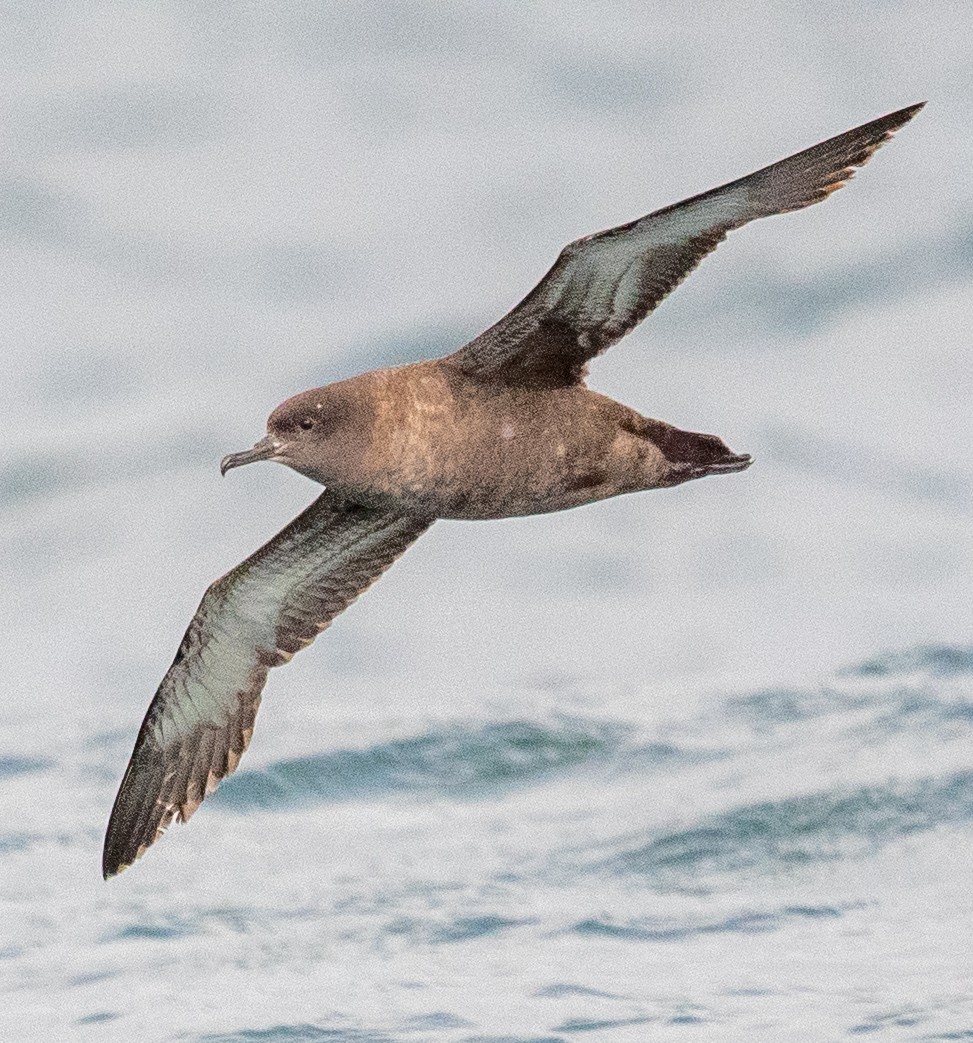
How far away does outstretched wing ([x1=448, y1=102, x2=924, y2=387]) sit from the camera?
869 cm

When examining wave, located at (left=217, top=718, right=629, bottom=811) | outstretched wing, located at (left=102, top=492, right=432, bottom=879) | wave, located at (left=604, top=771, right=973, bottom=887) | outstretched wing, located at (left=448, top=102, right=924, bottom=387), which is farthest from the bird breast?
wave, located at (left=217, top=718, right=629, bottom=811)

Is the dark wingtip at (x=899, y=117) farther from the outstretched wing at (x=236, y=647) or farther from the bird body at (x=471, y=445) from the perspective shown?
the outstretched wing at (x=236, y=647)

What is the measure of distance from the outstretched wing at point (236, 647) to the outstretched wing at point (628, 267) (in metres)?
1.31

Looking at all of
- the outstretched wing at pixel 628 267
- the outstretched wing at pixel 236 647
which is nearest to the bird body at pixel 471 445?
the outstretched wing at pixel 628 267

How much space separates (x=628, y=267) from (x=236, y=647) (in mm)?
2855

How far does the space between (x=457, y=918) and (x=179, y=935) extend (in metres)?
1.70

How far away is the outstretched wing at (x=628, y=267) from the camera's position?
28.5 ft

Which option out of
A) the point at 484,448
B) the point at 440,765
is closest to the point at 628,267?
the point at 484,448

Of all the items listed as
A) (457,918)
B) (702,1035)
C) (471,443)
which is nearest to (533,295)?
(471,443)

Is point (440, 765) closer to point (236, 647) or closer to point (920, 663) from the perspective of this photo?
point (920, 663)

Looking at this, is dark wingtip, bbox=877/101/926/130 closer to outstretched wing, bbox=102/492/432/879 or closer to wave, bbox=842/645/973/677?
outstretched wing, bbox=102/492/432/879

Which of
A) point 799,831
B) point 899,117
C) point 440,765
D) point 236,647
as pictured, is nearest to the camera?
point 899,117

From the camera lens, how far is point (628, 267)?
909 centimetres

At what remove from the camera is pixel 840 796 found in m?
14.6
